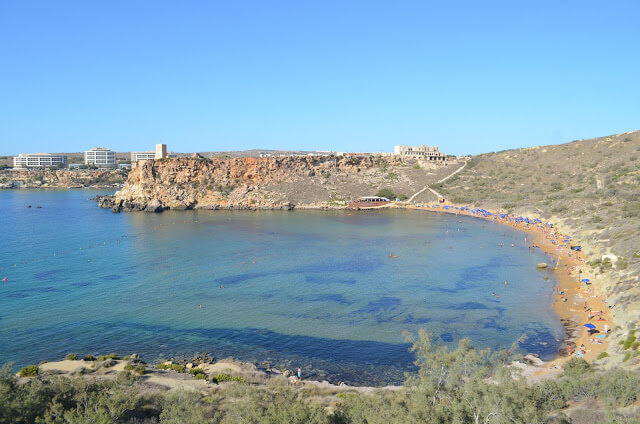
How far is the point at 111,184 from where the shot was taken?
167125 millimetres

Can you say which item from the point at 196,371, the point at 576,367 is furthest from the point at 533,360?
the point at 196,371

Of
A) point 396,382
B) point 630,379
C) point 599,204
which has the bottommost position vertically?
point 396,382

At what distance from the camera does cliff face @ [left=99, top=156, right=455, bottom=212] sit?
317 ft

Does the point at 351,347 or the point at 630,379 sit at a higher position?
the point at 630,379

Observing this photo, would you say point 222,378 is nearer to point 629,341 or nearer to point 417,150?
point 629,341

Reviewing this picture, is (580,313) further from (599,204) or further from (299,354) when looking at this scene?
(599,204)

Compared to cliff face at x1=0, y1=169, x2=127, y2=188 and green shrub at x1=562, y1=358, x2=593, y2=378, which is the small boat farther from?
cliff face at x1=0, y1=169, x2=127, y2=188

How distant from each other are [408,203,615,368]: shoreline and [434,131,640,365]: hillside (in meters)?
0.89

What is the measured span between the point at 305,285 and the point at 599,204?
46141 mm

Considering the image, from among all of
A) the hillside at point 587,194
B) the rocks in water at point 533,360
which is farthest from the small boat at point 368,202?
the rocks in water at point 533,360

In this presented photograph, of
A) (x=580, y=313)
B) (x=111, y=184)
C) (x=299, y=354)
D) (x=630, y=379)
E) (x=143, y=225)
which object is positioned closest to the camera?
(x=630, y=379)

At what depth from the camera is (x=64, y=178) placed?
6580 inches

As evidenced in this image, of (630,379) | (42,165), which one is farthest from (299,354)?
(42,165)

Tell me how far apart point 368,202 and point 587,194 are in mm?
40875
